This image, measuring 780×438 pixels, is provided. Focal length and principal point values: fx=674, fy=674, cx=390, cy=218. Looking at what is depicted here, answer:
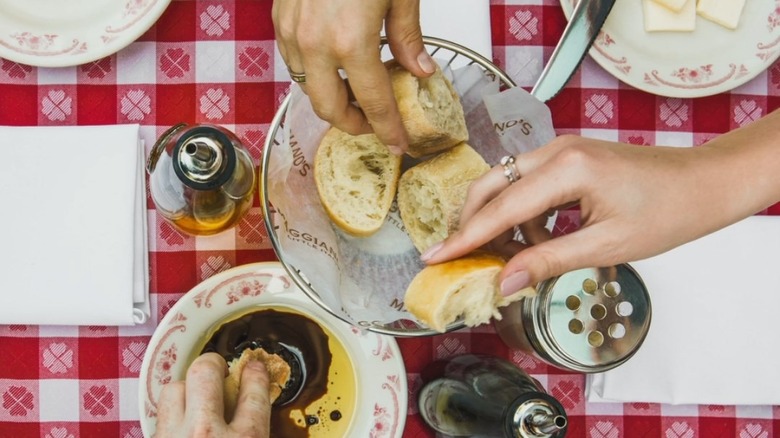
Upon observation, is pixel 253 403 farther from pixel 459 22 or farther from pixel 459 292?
pixel 459 22

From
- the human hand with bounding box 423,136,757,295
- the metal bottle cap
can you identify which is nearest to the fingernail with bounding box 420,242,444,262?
the human hand with bounding box 423,136,757,295

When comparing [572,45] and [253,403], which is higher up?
[572,45]

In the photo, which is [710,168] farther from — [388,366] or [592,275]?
[388,366]

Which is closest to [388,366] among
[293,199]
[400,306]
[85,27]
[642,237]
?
[400,306]

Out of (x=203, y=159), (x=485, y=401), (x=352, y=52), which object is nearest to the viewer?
(x=352, y=52)

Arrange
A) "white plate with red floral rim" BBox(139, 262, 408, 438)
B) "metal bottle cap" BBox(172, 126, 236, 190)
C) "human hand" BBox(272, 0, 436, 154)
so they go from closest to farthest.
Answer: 1. "human hand" BBox(272, 0, 436, 154)
2. "metal bottle cap" BBox(172, 126, 236, 190)
3. "white plate with red floral rim" BBox(139, 262, 408, 438)

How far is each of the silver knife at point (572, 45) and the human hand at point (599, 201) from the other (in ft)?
0.68

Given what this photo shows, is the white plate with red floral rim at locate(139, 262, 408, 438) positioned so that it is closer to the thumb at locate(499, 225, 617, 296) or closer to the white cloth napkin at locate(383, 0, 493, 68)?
the thumb at locate(499, 225, 617, 296)

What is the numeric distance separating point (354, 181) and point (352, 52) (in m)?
0.21

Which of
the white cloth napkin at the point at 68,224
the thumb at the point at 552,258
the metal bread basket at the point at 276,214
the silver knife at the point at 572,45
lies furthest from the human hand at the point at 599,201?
the white cloth napkin at the point at 68,224

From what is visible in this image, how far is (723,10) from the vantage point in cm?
85

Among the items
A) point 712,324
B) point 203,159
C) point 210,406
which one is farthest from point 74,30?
point 712,324

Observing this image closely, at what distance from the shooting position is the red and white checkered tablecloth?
865 mm

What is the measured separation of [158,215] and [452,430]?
463 millimetres
